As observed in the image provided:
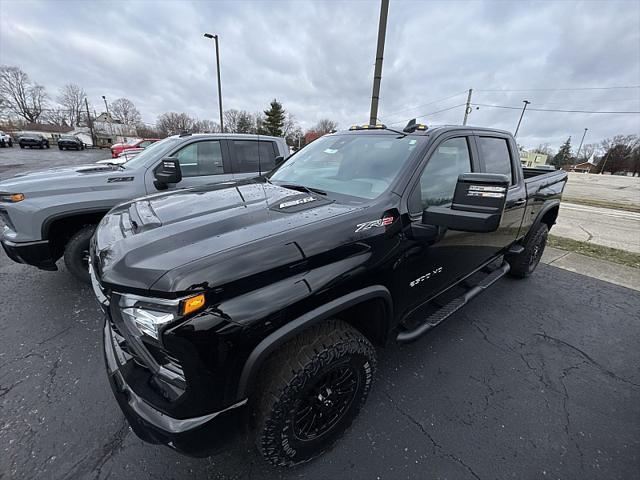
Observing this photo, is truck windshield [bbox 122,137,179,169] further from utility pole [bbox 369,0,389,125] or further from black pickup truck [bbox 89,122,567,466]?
utility pole [bbox 369,0,389,125]

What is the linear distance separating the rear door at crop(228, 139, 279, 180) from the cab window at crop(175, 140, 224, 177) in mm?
216

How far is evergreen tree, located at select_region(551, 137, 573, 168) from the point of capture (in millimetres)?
80750

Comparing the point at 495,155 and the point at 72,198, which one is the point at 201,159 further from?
the point at 495,155

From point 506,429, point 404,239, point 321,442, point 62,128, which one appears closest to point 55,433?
point 321,442

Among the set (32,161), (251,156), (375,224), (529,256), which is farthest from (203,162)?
(32,161)

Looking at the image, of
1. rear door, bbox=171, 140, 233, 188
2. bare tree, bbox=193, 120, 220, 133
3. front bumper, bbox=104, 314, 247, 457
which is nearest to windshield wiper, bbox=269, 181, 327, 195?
front bumper, bbox=104, 314, 247, 457

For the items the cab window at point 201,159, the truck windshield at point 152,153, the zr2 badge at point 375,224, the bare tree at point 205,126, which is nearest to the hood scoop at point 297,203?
the zr2 badge at point 375,224

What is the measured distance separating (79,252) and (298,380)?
316 centimetres

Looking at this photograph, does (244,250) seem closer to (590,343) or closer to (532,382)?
(532,382)

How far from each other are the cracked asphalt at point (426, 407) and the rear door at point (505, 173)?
94cm

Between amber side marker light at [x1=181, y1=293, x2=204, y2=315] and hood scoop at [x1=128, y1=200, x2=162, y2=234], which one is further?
hood scoop at [x1=128, y1=200, x2=162, y2=234]

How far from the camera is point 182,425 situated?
129 cm

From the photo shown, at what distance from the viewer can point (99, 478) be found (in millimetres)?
1633

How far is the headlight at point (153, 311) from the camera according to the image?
1186 mm
